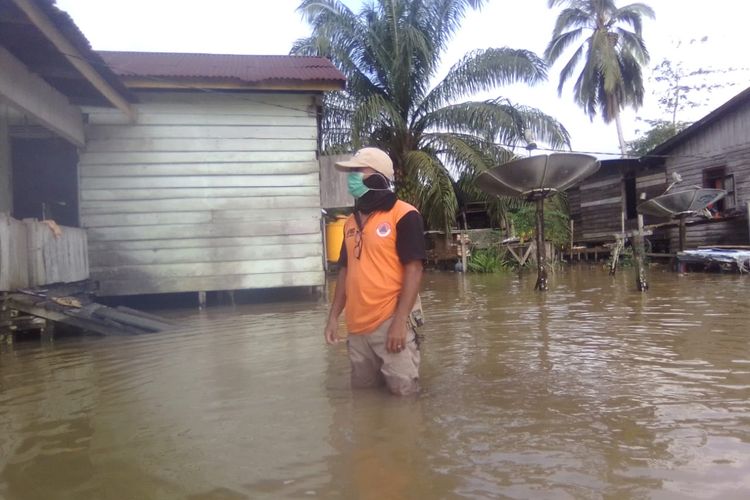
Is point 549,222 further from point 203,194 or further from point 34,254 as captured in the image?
point 34,254

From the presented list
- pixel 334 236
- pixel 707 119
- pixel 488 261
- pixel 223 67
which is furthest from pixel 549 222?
pixel 223 67

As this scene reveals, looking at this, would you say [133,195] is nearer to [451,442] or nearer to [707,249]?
[451,442]

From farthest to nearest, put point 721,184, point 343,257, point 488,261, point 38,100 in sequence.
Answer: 1. point 488,261
2. point 721,184
3. point 38,100
4. point 343,257

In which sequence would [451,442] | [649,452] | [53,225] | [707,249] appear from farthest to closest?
[707,249] < [53,225] < [451,442] < [649,452]

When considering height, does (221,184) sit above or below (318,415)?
above

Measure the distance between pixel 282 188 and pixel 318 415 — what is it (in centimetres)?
694

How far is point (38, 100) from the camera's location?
7.12 m

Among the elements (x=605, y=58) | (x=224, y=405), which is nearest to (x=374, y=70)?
(x=605, y=58)

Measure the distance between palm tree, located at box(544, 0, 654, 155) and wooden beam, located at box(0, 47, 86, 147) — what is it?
2393 centimetres

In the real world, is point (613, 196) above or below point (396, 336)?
above

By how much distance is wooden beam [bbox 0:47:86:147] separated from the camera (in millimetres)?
6127

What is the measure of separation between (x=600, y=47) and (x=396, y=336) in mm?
27022

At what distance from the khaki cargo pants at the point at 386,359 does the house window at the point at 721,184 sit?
55.0 ft

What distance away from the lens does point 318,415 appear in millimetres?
3406
